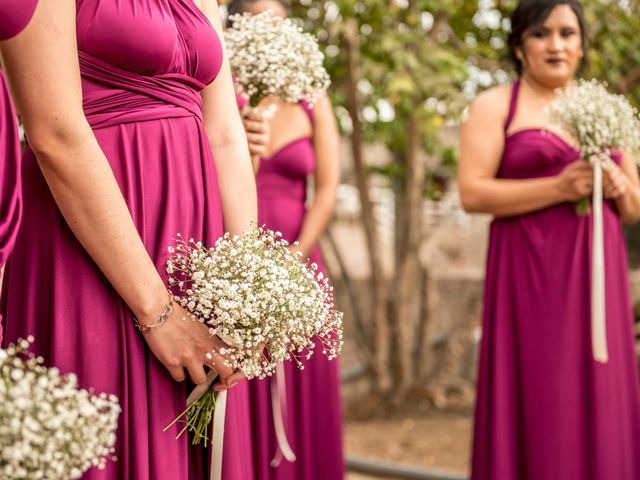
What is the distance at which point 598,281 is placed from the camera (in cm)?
388

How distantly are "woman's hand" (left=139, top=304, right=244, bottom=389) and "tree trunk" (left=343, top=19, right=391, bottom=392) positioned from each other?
16.5 feet

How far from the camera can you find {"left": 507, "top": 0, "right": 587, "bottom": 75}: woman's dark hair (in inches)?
167

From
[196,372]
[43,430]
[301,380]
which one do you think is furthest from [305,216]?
[43,430]

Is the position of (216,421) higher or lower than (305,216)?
lower

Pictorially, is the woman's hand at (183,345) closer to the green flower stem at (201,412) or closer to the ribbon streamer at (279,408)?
the green flower stem at (201,412)

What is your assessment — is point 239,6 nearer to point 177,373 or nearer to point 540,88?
point 540,88

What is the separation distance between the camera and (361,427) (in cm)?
781

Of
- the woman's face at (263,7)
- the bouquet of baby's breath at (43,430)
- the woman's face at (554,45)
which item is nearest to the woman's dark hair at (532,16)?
the woman's face at (554,45)

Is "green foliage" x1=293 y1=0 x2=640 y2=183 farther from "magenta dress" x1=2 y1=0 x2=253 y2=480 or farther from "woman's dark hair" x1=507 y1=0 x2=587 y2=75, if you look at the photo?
"magenta dress" x1=2 y1=0 x2=253 y2=480

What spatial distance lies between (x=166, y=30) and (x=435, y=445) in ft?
18.7

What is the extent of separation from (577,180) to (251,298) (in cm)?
239

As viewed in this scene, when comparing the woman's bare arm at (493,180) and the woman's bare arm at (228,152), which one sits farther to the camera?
the woman's bare arm at (493,180)

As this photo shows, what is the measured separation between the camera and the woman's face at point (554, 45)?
4.22m

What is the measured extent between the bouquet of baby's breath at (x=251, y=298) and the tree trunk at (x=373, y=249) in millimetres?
4953
